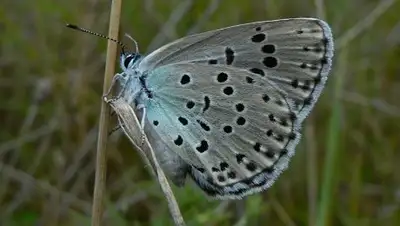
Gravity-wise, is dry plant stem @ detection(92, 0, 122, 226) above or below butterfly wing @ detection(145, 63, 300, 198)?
above

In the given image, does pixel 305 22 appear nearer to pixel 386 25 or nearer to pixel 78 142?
pixel 78 142

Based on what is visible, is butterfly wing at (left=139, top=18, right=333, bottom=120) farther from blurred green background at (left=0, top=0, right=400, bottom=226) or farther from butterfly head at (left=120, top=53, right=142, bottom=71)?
blurred green background at (left=0, top=0, right=400, bottom=226)

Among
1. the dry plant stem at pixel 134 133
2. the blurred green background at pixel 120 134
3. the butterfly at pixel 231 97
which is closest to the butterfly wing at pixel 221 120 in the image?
the butterfly at pixel 231 97

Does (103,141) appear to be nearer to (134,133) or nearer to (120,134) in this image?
(134,133)

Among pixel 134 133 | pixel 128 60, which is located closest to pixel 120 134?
pixel 128 60

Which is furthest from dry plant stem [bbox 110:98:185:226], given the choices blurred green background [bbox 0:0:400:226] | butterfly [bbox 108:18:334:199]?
blurred green background [bbox 0:0:400:226]

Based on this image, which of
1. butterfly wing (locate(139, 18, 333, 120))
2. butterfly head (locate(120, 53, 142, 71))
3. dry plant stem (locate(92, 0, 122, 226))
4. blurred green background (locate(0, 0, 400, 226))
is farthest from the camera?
blurred green background (locate(0, 0, 400, 226))

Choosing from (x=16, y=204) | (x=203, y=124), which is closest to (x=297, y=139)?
(x=203, y=124)
